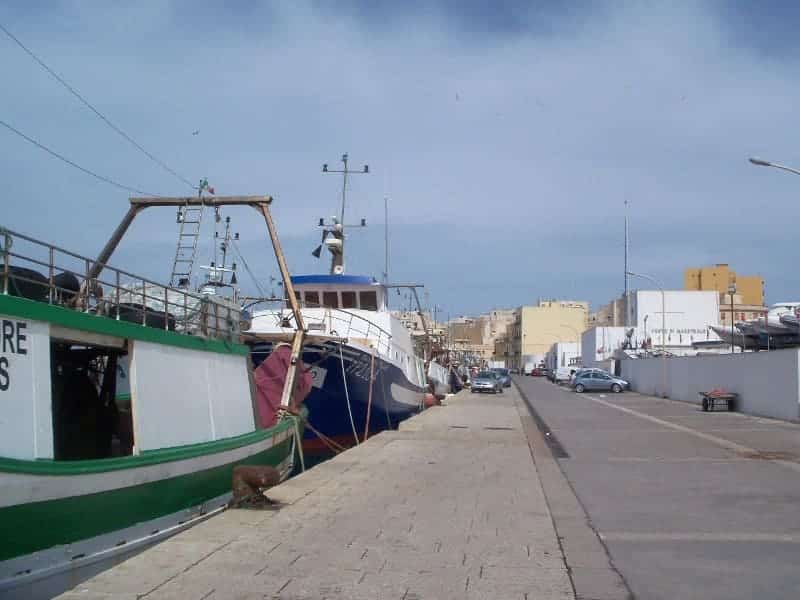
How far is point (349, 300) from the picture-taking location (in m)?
26.3

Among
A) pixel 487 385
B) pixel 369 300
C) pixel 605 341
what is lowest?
pixel 487 385

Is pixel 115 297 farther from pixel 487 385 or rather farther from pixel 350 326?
pixel 487 385

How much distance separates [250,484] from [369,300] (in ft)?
55.9

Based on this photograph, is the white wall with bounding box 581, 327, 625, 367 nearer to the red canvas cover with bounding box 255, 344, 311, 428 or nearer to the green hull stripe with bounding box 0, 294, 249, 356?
the red canvas cover with bounding box 255, 344, 311, 428

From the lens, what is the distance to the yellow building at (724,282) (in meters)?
104

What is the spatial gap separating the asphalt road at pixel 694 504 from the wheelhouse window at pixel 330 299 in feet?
25.8

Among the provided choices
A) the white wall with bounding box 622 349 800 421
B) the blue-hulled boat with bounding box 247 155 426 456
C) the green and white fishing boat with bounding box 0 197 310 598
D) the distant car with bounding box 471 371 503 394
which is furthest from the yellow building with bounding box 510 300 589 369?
the green and white fishing boat with bounding box 0 197 310 598

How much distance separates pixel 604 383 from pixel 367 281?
31572mm

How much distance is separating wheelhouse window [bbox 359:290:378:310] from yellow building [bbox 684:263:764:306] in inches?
3372

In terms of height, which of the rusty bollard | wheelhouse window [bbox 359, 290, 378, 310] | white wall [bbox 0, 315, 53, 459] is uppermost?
wheelhouse window [bbox 359, 290, 378, 310]

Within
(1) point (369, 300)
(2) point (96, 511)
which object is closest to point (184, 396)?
(2) point (96, 511)

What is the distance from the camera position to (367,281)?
85.6 feet

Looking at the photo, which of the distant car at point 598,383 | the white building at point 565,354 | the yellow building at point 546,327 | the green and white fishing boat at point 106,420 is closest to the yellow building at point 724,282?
the white building at point 565,354

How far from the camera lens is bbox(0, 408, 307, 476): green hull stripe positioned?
6.82 m
